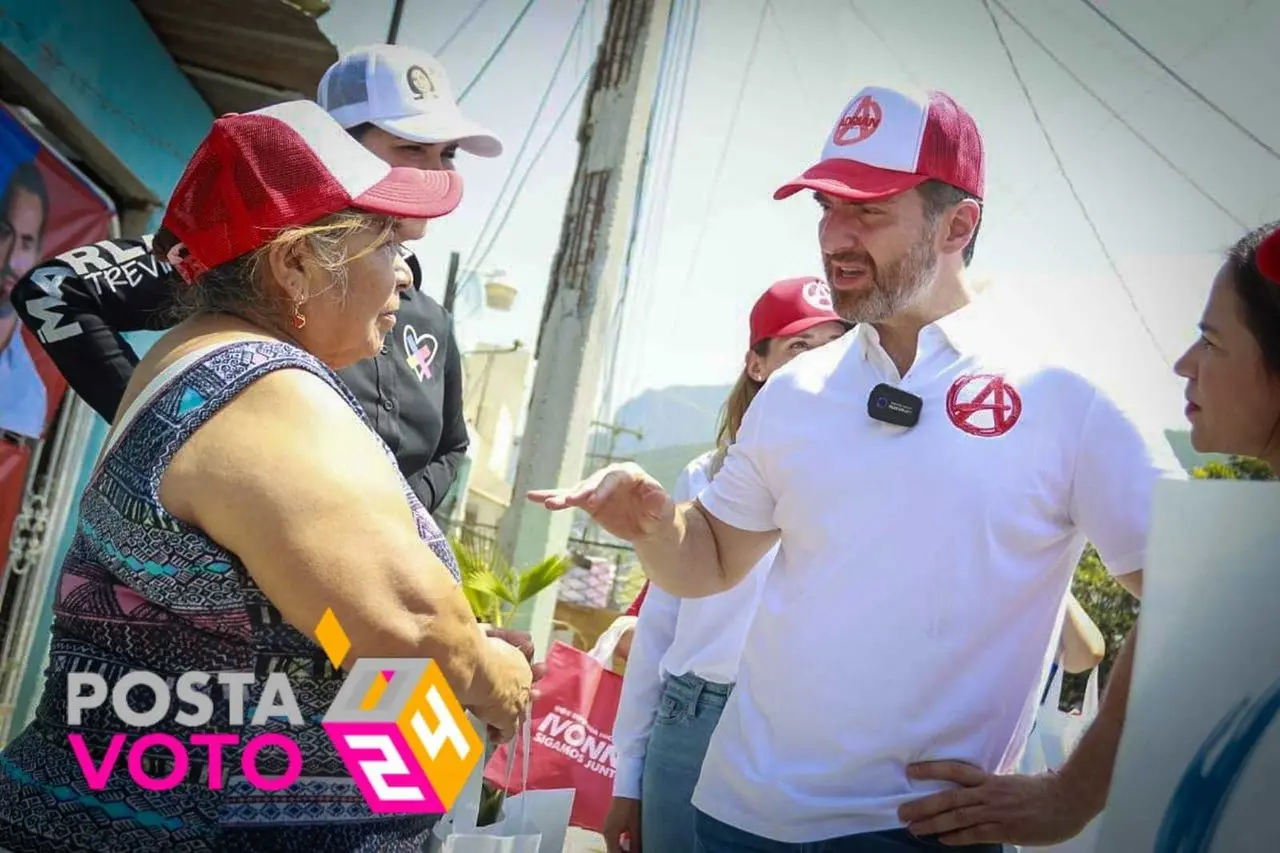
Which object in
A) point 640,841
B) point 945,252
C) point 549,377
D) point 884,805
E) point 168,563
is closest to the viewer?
point 168,563

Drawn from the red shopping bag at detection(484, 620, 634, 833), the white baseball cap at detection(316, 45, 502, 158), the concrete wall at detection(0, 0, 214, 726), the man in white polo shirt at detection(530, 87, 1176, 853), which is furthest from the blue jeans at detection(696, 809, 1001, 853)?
the concrete wall at detection(0, 0, 214, 726)

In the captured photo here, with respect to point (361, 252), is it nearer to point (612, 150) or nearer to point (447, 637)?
point (447, 637)

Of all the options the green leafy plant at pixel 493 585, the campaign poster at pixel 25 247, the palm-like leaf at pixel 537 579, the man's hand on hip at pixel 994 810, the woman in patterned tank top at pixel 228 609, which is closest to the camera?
the woman in patterned tank top at pixel 228 609

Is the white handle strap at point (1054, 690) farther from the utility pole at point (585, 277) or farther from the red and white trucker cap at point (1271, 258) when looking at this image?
the utility pole at point (585, 277)

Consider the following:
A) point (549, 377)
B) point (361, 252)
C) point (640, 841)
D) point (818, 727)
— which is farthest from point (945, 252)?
point (549, 377)

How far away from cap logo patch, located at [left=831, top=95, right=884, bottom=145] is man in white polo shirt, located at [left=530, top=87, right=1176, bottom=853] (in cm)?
3

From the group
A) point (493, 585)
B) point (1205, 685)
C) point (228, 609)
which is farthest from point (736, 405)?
point (1205, 685)

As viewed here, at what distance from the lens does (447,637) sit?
1458 mm

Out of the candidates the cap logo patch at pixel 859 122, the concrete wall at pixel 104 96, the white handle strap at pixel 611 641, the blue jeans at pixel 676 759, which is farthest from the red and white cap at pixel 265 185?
the concrete wall at pixel 104 96

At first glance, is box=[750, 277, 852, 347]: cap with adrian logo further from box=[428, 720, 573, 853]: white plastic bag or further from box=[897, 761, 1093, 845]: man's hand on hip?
box=[897, 761, 1093, 845]: man's hand on hip

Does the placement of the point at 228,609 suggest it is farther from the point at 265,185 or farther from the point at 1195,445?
the point at 1195,445

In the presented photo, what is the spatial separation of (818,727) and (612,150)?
568 centimetres

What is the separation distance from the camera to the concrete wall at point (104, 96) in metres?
4.66

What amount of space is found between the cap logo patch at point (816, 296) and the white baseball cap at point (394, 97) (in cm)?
110
